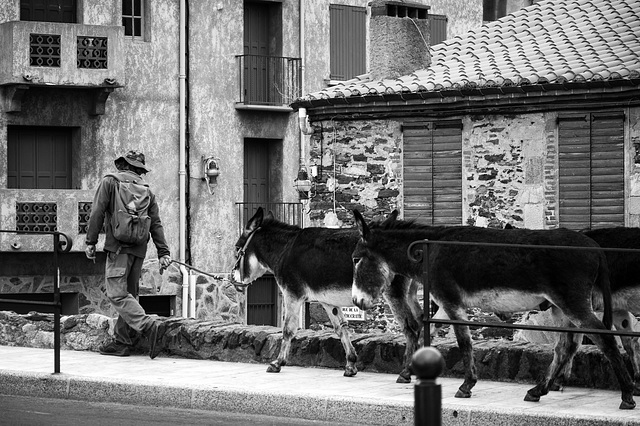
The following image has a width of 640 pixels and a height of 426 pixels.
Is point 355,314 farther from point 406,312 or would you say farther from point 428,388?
point 428,388

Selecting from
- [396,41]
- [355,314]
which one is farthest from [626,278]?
[396,41]

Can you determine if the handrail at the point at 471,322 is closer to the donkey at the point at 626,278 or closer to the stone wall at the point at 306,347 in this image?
the stone wall at the point at 306,347

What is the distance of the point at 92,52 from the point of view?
31.0m

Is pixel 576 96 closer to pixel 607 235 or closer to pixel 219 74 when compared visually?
pixel 607 235

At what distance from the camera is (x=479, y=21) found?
128ft

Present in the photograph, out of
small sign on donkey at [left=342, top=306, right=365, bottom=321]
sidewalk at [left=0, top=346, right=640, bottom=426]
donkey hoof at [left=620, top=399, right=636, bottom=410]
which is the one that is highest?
donkey hoof at [left=620, top=399, right=636, bottom=410]

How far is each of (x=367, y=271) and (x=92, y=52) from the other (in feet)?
65.4

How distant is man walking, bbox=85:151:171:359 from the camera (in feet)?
46.5

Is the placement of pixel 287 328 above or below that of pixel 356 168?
below

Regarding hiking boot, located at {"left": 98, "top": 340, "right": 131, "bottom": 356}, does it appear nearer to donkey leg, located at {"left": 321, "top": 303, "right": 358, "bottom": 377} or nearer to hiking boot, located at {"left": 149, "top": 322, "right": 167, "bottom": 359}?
hiking boot, located at {"left": 149, "top": 322, "right": 167, "bottom": 359}

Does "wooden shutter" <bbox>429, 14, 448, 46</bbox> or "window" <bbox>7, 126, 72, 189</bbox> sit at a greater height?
"wooden shutter" <bbox>429, 14, 448, 46</bbox>

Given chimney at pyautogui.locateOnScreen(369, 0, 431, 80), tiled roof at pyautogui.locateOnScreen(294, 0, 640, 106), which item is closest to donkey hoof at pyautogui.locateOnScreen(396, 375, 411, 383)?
tiled roof at pyautogui.locateOnScreen(294, 0, 640, 106)

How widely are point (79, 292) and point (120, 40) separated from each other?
605cm

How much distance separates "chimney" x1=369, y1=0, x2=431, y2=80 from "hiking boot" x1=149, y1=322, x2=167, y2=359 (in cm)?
908
